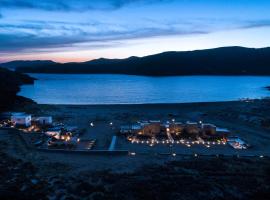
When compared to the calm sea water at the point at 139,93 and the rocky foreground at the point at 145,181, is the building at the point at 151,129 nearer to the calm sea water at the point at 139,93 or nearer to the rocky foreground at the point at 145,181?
the rocky foreground at the point at 145,181

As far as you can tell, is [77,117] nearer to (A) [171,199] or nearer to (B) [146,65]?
(A) [171,199]

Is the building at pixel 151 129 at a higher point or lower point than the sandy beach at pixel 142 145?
higher

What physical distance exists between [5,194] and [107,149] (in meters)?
9.10

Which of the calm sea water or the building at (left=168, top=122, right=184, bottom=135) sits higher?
the building at (left=168, top=122, right=184, bottom=135)

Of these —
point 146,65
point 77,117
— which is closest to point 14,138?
point 77,117

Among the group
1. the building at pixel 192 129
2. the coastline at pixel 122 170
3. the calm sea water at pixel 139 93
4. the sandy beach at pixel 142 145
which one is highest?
the building at pixel 192 129

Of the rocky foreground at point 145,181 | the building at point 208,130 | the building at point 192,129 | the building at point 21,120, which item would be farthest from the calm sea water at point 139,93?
the rocky foreground at point 145,181

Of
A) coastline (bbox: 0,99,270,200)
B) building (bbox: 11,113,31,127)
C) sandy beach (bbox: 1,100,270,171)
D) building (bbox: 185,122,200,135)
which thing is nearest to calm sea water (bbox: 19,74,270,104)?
sandy beach (bbox: 1,100,270,171)

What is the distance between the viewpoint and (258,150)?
22.4 m

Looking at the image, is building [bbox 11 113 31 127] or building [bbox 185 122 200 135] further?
building [bbox 11 113 31 127]

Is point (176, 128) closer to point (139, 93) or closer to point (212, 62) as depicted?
point (139, 93)

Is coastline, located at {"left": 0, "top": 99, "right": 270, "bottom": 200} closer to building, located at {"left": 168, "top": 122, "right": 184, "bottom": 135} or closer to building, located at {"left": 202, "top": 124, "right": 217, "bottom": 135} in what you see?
building, located at {"left": 202, "top": 124, "right": 217, "bottom": 135}

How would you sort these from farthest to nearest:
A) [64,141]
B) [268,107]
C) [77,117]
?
1. [268,107]
2. [77,117]
3. [64,141]

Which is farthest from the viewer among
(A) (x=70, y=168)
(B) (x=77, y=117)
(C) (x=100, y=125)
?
(B) (x=77, y=117)
